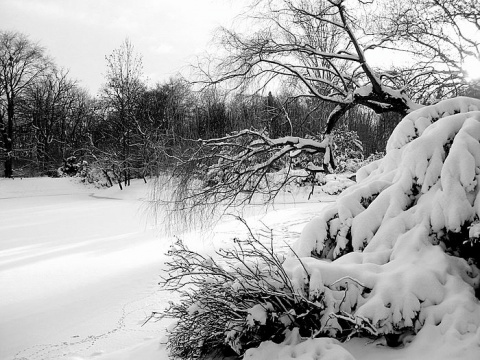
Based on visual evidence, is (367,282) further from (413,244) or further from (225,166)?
(225,166)

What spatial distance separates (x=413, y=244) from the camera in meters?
3.44

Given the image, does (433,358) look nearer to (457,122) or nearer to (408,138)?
(457,122)

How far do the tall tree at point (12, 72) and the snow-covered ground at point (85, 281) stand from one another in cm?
1950

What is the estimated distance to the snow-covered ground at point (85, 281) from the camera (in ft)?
17.3

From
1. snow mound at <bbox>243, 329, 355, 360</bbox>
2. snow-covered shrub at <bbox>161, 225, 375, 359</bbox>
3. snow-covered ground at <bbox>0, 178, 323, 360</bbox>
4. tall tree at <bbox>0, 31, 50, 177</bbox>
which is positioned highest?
tall tree at <bbox>0, 31, 50, 177</bbox>

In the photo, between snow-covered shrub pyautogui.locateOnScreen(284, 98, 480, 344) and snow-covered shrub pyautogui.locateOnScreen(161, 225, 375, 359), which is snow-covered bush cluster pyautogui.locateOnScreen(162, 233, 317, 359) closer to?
snow-covered shrub pyautogui.locateOnScreen(161, 225, 375, 359)

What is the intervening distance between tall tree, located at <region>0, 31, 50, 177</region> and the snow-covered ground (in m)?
19.5

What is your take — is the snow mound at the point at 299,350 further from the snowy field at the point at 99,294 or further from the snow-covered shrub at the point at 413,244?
the snow-covered shrub at the point at 413,244

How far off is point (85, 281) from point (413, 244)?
21.4 ft

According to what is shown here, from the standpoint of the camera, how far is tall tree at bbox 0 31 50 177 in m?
32.2

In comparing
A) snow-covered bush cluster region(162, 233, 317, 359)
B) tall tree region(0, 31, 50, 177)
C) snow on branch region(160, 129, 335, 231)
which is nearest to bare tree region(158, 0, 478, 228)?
snow on branch region(160, 129, 335, 231)

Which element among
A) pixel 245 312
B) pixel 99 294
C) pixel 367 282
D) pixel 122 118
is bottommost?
pixel 99 294

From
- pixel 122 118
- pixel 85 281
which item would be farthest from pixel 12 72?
pixel 85 281

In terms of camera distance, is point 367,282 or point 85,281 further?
point 85,281
